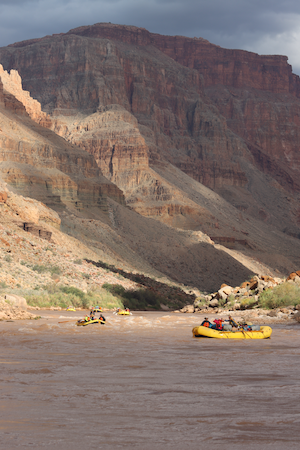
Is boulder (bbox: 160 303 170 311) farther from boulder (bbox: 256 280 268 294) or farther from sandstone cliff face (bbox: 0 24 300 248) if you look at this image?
sandstone cliff face (bbox: 0 24 300 248)

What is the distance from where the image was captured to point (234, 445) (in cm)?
912

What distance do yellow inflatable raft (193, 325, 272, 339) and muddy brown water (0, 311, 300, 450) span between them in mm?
1196

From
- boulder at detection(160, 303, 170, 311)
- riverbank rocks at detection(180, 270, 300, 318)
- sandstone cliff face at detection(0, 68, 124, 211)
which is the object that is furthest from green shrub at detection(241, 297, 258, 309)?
sandstone cliff face at detection(0, 68, 124, 211)

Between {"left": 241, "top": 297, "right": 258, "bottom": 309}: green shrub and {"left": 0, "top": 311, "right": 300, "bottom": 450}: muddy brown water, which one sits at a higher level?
{"left": 0, "top": 311, "right": 300, "bottom": 450}: muddy brown water

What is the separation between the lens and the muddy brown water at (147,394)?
9492mm

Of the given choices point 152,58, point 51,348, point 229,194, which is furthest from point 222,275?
point 152,58

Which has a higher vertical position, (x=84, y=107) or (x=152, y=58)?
(x=152, y=58)

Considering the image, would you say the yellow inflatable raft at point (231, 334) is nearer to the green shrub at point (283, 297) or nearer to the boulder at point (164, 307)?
the green shrub at point (283, 297)

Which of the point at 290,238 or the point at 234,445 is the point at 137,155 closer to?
the point at 290,238

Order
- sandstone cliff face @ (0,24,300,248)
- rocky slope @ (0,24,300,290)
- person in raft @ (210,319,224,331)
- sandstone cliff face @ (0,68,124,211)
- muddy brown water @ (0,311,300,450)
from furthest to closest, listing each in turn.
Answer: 1. sandstone cliff face @ (0,24,300,248)
2. rocky slope @ (0,24,300,290)
3. sandstone cliff face @ (0,68,124,211)
4. person in raft @ (210,319,224,331)
5. muddy brown water @ (0,311,300,450)

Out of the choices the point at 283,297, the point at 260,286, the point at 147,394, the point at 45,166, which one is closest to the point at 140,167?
the point at 45,166

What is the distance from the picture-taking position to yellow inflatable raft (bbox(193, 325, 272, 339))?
26.0 meters

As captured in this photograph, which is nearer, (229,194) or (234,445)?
(234,445)

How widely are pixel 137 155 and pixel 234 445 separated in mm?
121486
